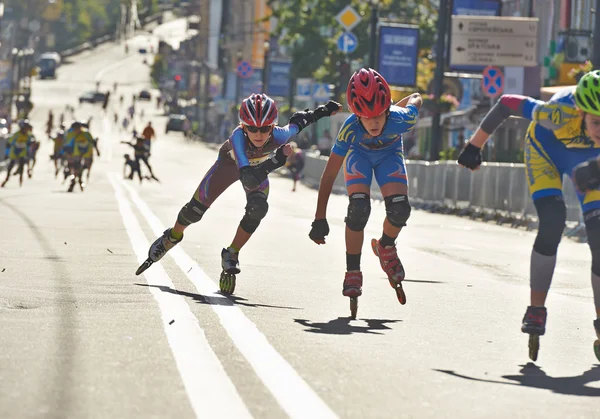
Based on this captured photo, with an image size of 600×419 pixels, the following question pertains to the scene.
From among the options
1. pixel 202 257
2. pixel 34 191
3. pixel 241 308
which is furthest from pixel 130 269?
pixel 34 191

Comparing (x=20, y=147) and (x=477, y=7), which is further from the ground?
(x=477, y=7)

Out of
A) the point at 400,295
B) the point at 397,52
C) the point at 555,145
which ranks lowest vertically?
the point at 400,295

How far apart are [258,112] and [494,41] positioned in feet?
104

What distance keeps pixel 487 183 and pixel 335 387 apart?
24826 millimetres

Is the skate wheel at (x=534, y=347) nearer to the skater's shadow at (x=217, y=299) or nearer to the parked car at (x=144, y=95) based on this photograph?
the skater's shadow at (x=217, y=299)

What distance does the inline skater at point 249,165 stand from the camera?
1081cm

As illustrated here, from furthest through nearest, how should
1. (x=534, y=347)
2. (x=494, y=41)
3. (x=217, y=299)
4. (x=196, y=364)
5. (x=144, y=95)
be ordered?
1. (x=144, y=95)
2. (x=494, y=41)
3. (x=217, y=299)
4. (x=534, y=347)
5. (x=196, y=364)

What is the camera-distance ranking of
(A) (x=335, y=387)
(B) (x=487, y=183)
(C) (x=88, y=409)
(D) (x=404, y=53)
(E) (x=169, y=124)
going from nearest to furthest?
(C) (x=88, y=409), (A) (x=335, y=387), (B) (x=487, y=183), (D) (x=404, y=53), (E) (x=169, y=124)

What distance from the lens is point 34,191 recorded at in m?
33.5

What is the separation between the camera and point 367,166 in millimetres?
10281

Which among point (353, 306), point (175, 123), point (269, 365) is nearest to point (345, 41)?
point (353, 306)

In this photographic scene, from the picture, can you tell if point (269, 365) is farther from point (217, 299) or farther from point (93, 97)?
point (93, 97)

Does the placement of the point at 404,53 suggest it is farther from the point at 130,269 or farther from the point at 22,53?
the point at 22,53

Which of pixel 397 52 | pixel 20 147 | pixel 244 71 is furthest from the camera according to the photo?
pixel 244 71
